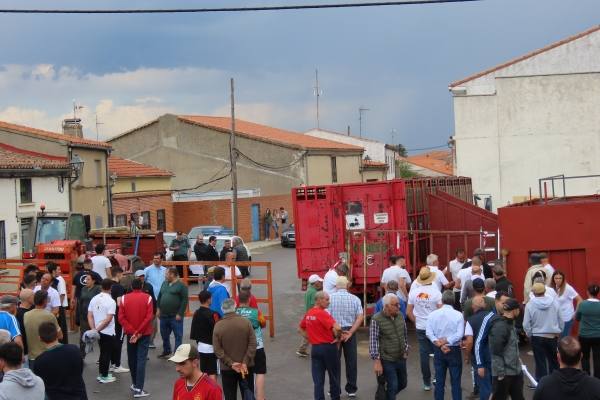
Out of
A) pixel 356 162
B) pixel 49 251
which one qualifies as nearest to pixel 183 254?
pixel 49 251

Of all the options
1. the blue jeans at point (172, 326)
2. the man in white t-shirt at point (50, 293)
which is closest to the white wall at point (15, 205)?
the man in white t-shirt at point (50, 293)

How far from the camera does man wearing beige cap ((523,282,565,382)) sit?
10945mm

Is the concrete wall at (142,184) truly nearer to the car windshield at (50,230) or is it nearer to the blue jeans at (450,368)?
the car windshield at (50,230)

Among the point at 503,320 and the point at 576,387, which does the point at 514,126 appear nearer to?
the point at 503,320

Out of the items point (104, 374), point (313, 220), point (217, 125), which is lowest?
point (104, 374)

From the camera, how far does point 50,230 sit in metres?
24.3

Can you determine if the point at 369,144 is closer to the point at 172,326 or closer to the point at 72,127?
the point at 72,127

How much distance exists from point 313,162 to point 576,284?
1488 inches

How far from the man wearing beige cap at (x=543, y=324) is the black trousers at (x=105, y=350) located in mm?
6069

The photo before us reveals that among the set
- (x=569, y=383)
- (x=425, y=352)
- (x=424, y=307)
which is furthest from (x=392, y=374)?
(x=569, y=383)

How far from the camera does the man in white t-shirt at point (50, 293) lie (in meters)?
12.6

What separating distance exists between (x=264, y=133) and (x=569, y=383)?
5011 centimetres

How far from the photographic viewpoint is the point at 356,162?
190 feet

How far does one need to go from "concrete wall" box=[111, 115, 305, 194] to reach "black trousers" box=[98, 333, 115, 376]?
38.4 meters
